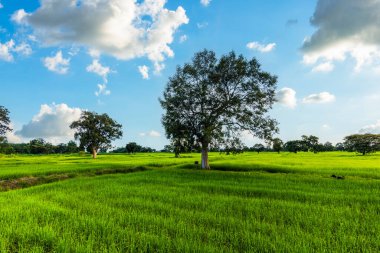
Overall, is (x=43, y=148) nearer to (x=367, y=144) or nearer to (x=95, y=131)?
(x=95, y=131)

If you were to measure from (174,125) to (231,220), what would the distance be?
92.3ft

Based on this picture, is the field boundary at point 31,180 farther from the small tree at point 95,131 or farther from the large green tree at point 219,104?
the small tree at point 95,131

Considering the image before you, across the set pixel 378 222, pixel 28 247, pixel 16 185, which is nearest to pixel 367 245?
pixel 378 222

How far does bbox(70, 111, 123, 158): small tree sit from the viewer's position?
86.1m

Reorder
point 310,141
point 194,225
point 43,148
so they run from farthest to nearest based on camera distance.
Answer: point 43,148, point 310,141, point 194,225

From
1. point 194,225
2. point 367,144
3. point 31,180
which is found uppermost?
point 367,144

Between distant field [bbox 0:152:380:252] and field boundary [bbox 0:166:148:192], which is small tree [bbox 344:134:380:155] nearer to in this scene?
field boundary [bbox 0:166:148:192]

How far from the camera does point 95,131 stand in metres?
87.7

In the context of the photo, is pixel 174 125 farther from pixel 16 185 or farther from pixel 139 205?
pixel 139 205

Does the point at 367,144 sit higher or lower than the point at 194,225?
higher

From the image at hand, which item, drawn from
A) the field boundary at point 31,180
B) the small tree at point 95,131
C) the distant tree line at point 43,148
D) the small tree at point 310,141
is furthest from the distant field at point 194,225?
the distant tree line at point 43,148

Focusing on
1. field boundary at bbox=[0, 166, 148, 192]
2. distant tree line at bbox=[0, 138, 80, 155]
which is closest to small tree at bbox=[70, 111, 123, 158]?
field boundary at bbox=[0, 166, 148, 192]

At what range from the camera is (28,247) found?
8117 millimetres

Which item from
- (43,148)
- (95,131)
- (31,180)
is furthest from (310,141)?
(43,148)
